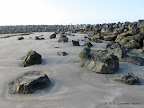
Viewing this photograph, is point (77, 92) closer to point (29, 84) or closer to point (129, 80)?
point (29, 84)

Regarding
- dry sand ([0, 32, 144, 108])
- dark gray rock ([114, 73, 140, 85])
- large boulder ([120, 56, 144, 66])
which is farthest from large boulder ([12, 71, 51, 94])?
large boulder ([120, 56, 144, 66])

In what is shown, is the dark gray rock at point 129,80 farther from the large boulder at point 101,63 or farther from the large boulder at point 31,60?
the large boulder at point 31,60

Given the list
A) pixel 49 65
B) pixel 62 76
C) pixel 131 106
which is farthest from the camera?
pixel 49 65

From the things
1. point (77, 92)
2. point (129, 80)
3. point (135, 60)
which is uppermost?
point (135, 60)

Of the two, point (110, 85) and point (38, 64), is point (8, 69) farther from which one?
point (110, 85)

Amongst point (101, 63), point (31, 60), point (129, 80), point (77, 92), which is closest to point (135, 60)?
point (101, 63)

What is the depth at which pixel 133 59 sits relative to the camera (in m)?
5.18

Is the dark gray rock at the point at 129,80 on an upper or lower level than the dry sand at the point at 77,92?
upper

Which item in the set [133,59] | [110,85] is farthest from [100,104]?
[133,59]

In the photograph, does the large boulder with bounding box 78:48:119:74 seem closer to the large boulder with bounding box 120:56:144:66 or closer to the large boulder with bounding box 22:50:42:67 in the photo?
the large boulder with bounding box 120:56:144:66

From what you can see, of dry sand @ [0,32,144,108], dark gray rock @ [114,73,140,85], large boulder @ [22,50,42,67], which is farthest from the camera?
large boulder @ [22,50,42,67]

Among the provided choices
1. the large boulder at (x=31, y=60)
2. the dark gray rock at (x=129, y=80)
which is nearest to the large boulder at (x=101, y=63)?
the dark gray rock at (x=129, y=80)

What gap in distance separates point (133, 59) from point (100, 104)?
10.3 ft

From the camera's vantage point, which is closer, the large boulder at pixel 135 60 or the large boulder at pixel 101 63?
the large boulder at pixel 101 63
